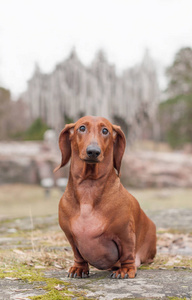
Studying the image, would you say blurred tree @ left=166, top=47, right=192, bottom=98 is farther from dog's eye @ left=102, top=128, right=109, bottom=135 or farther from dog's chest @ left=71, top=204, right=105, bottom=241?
dog's chest @ left=71, top=204, right=105, bottom=241

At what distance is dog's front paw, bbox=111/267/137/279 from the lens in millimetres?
3209

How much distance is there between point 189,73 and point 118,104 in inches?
675

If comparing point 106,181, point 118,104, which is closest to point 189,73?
point 118,104

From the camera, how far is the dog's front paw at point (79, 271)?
3.35m

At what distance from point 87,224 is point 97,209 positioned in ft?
0.45

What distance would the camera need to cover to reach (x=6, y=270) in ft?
11.5

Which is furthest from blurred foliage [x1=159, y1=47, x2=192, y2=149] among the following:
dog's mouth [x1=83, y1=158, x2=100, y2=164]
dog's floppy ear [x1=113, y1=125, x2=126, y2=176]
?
dog's mouth [x1=83, y1=158, x2=100, y2=164]

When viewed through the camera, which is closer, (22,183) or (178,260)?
(178,260)

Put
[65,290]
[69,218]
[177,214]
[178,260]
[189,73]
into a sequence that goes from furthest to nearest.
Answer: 1. [189,73]
2. [177,214]
3. [178,260]
4. [69,218]
5. [65,290]

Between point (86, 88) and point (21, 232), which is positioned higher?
point (86, 88)

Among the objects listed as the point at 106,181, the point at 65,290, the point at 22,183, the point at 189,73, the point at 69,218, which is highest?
the point at 189,73

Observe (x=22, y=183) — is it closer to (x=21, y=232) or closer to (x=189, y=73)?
(x=21, y=232)

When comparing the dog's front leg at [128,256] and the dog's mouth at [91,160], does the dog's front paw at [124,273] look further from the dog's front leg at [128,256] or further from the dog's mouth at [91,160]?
the dog's mouth at [91,160]

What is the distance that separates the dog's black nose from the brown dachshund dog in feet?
0.11
